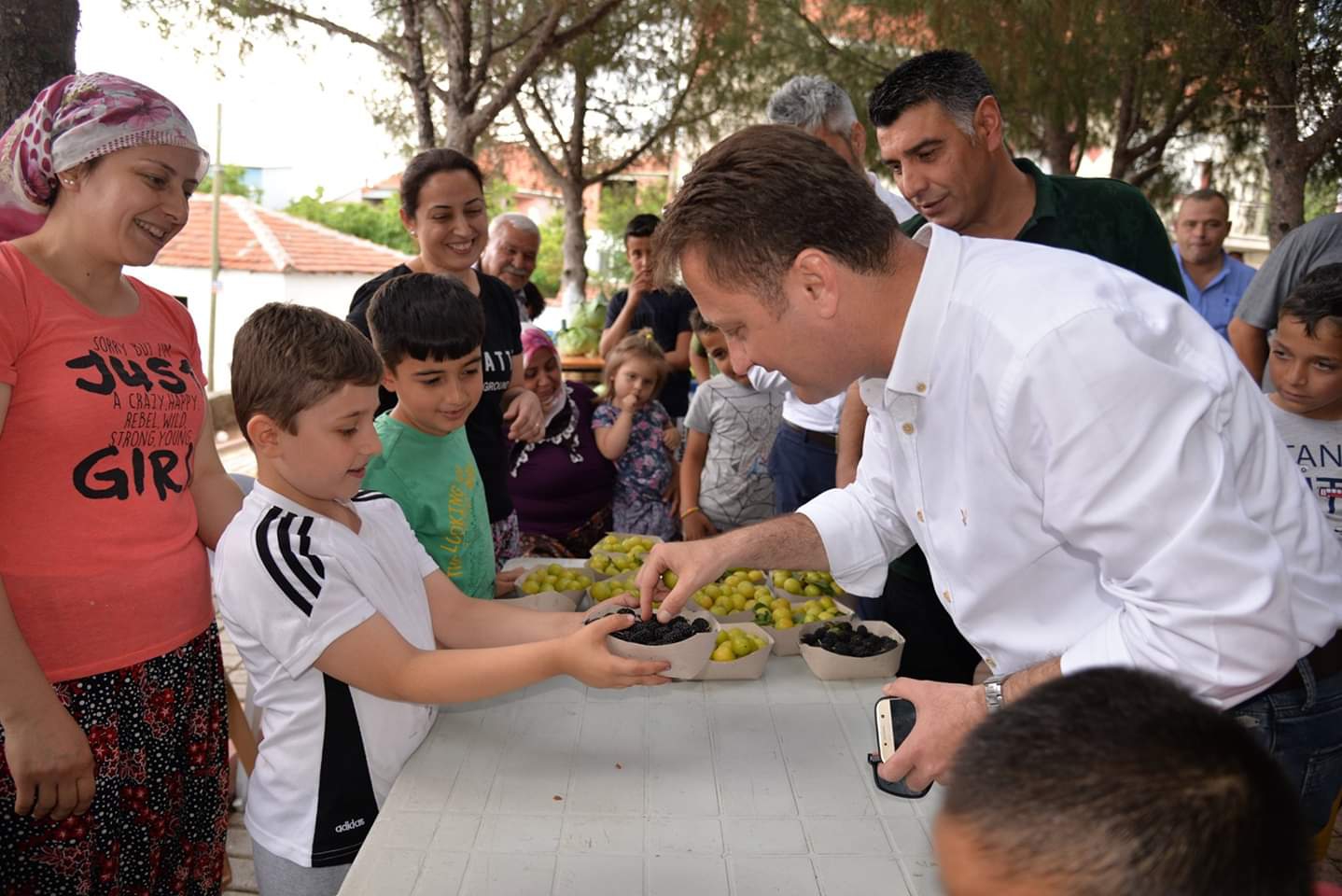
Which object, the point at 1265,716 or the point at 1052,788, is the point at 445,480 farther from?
the point at 1052,788

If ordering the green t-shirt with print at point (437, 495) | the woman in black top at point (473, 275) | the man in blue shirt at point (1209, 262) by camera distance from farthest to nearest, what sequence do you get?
the man in blue shirt at point (1209, 262)
the woman in black top at point (473, 275)
the green t-shirt with print at point (437, 495)

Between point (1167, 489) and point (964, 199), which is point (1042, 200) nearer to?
point (964, 199)

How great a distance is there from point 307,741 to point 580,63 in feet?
31.7

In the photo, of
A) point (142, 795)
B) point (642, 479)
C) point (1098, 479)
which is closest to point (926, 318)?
point (1098, 479)

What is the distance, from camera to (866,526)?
2.07 meters

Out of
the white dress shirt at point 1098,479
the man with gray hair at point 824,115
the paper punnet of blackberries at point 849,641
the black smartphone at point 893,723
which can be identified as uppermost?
the man with gray hair at point 824,115

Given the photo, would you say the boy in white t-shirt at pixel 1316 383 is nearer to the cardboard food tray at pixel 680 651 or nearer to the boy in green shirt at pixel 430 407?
the cardboard food tray at pixel 680 651

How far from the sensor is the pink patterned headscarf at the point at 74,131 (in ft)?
6.28

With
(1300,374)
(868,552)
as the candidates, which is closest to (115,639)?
(868,552)

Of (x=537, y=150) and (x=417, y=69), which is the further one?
(x=537, y=150)

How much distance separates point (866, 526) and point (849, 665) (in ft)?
1.15

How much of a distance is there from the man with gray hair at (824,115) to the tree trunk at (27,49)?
233 cm

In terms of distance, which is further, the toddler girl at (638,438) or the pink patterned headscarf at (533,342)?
the toddler girl at (638,438)

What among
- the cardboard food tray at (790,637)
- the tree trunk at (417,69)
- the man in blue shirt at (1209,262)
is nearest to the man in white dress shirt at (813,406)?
the cardboard food tray at (790,637)
